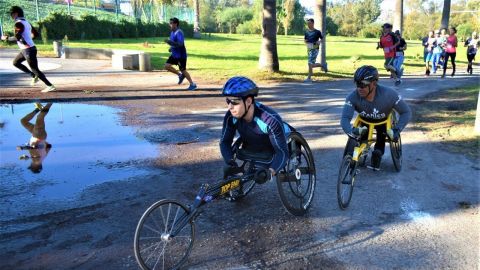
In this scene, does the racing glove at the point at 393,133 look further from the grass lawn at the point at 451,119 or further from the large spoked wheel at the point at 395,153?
the grass lawn at the point at 451,119

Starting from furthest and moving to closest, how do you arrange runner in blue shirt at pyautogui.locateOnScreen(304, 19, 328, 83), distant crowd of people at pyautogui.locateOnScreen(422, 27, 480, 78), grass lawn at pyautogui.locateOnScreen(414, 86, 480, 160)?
distant crowd of people at pyautogui.locateOnScreen(422, 27, 480, 78) < runner in blue shirt at pyautogui.locateOnScreen(304, 19, 328, 83) < grass lawn at pyautogui.locateOnScreen(414, 86, 480, 160)

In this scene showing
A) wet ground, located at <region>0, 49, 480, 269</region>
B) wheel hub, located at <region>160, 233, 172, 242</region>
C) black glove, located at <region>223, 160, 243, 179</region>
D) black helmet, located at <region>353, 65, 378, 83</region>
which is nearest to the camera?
wheel hub, located at <region>160, 233, 172, 242</region>

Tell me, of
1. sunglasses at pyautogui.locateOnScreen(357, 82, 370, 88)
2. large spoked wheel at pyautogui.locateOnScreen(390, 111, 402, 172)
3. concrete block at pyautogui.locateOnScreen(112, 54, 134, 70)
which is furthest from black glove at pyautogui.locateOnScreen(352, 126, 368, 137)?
concrete block at pyautogui.locateOnScreen(112, 54, 134, 70)

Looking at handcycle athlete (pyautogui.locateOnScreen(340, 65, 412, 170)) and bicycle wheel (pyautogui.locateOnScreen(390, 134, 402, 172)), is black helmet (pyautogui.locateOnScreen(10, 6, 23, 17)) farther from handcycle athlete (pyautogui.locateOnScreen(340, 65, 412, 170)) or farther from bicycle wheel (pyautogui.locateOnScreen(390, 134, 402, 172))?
bicycle wheel (pyautogui.locateOnScreen(390, 134, 402, 172))

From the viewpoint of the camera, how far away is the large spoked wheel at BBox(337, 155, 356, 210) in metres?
4.71

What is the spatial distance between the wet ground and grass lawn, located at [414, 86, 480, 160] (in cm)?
39

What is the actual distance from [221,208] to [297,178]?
87 cm

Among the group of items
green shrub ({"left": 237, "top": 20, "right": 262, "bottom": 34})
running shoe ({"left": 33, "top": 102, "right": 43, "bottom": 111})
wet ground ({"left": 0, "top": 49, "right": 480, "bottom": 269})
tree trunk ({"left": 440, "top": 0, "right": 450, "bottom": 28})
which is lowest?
wet ground ({"left": 0, "top": 49, "right": 480, "bottom": 269})

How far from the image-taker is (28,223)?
4320 mm

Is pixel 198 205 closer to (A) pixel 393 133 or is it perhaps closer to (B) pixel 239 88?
(B) pixel 239 88

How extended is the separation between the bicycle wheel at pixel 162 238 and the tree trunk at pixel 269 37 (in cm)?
1226

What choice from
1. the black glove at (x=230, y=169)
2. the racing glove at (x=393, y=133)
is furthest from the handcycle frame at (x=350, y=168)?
the black glove at (x=230, y=169)

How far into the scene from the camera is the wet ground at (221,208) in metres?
3.77

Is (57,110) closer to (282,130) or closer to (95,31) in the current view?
(282,130)
